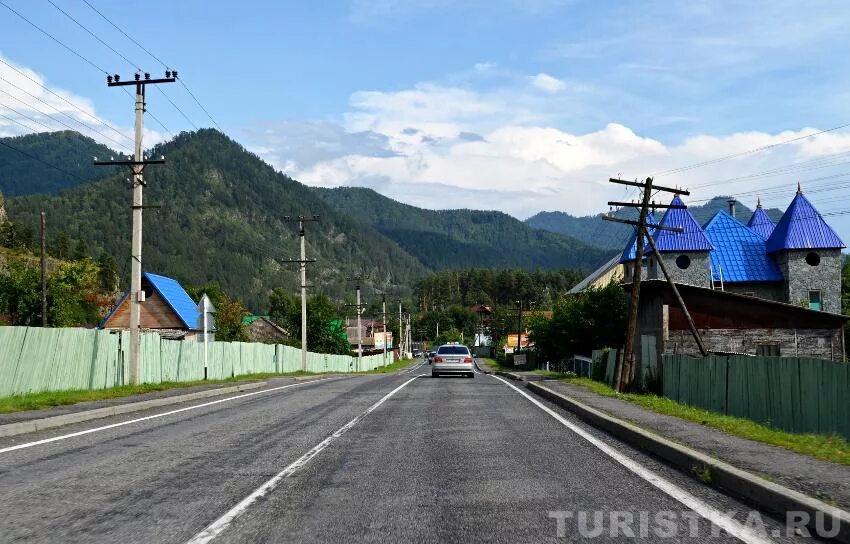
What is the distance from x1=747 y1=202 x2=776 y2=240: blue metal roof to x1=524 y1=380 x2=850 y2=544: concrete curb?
6277 centimetres

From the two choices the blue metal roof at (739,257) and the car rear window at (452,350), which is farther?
the blue metal roof at (739,257)

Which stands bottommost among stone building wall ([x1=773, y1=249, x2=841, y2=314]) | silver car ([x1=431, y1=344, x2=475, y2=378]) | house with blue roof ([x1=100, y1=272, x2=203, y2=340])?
silver car ([x1=431, y1=344, x2=475, y2=378])

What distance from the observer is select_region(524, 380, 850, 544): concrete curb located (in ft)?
21.1

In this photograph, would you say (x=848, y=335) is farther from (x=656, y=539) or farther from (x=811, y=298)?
(x=656, y=539)

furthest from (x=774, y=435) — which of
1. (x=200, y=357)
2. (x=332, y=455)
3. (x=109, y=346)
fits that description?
(x=200, y=357)

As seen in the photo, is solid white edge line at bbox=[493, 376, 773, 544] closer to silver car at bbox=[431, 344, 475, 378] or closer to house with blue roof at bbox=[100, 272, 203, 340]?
silver car at bbox=[431, 344, 475, 378]

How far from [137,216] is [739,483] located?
81.3 feet

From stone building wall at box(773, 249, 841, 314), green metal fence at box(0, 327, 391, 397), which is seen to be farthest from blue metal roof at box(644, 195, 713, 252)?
green metal fence at box(0, 327, 391, 397)

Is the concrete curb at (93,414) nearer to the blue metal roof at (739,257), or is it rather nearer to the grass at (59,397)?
the grass at (59,397)

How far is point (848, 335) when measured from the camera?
49062 mm

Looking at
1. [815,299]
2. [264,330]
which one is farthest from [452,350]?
[264,330]

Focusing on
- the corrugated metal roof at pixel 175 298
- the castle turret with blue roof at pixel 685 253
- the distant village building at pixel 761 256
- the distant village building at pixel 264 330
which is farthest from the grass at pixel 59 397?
the distant village building at pixel 264 330

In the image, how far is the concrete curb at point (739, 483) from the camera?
643cm

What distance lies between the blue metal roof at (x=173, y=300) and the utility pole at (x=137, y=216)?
90.3 ft
